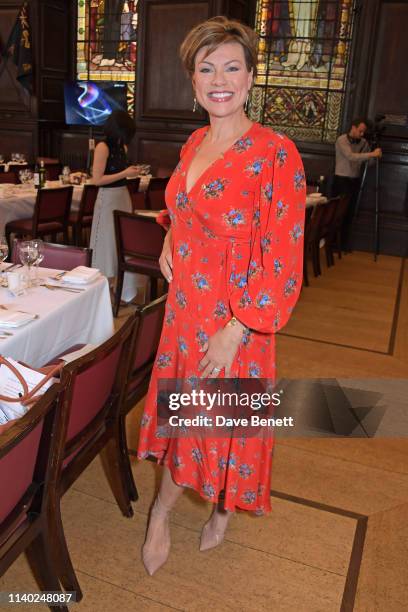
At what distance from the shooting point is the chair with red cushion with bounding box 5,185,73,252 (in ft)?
17.3

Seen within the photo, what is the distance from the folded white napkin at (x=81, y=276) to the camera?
2688 millimetres

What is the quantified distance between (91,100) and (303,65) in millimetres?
3407

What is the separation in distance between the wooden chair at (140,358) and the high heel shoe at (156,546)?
317 millimetres

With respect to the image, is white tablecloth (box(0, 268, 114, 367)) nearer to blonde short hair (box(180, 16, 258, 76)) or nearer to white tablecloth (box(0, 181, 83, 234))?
blonde short hair (box(180, 16, 258, 76))

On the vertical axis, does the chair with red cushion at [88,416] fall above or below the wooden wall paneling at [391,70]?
below

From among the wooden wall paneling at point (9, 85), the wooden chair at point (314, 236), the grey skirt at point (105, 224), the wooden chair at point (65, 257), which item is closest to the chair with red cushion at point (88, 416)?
the wooden chair at point (65, 257)

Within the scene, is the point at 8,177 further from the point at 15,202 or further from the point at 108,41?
the point at 108,41

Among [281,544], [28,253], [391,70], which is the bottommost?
[281,544]

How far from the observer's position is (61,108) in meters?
9.33

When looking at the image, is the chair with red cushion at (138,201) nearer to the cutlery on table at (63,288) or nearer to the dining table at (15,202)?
the dining table at (15,202)

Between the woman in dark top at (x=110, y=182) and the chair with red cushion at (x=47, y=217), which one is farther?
the chair with red cushion at (x=47, y=217)

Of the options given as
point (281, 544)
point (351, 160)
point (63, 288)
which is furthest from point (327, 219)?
point (281, 544)

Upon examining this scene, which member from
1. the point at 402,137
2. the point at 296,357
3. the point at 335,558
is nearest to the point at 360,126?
the point at 402,137

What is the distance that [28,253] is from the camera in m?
2.62
